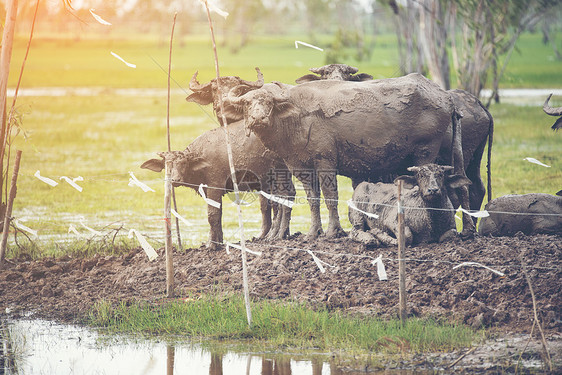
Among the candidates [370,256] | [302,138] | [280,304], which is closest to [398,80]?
[302,138]

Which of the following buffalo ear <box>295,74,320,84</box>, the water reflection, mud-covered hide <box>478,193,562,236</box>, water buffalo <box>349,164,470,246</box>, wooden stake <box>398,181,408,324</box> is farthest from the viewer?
buffalo ear <box>295,74,320,84</box>

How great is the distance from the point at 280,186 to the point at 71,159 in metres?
10.9

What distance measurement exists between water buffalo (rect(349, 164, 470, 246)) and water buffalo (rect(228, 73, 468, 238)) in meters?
0.31

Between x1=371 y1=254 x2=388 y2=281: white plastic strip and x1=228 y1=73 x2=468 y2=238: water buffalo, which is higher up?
x1=228 y1=73 x2=468 y2=238: water buffalo

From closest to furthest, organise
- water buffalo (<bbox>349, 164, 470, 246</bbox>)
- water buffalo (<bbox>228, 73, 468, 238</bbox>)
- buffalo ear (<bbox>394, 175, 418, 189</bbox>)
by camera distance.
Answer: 1. water buffalo (<bbox>349, 164, 470, 246</bbox>)
2. buffalo ear (<bbox>394, 175, 418, 189</bbox>)
3. water buffalo (<bbox>228, 73, 468, 238</bbox>)

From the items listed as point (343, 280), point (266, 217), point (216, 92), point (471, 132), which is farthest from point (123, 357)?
point (471, 132)

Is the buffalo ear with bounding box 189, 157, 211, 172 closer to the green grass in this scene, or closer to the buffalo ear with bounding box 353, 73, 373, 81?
the green grass

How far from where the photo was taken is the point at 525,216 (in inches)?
367

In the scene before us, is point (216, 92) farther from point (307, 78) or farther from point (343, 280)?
point (343, 280)

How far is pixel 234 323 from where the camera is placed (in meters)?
7.85

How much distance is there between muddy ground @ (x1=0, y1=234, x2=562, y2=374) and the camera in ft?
25.4

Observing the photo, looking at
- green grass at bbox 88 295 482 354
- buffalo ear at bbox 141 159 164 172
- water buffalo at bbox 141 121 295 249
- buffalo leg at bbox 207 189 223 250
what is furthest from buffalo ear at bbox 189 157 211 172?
green grass at bbox 88 295 482 354

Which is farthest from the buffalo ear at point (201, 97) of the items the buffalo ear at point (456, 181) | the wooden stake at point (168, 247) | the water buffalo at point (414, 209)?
the buffalo ear at point (456, 181)

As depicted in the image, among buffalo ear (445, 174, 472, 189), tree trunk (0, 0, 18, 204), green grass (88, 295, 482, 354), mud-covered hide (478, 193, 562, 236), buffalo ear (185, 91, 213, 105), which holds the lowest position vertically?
green grass (88, 295, 482, 354)
